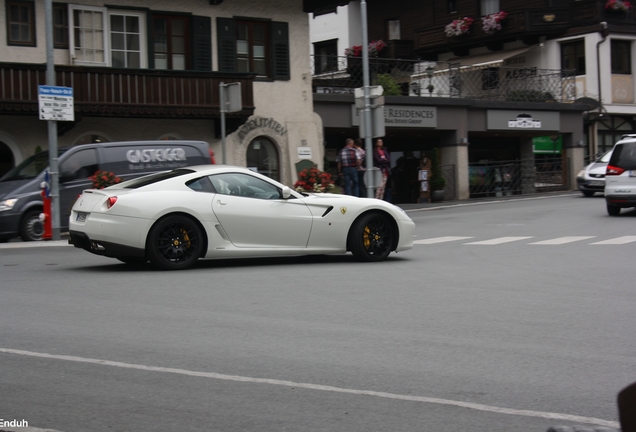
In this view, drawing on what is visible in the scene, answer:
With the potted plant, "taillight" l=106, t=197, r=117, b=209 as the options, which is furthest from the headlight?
the potted plant

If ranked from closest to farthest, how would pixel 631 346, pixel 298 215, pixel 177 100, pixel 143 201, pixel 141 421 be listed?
1. pixel 141 421
2. pixel 631 346
3. pixel 143 201
4. pixel 298 215
5. pixel 177 100

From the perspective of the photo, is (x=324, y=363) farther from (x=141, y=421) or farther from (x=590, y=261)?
(x=590, y=261)

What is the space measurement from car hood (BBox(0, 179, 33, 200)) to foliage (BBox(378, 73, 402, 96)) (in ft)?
54.9

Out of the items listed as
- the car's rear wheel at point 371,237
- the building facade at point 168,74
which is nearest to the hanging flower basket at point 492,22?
the building facade at point 168,74

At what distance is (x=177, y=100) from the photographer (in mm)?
25531

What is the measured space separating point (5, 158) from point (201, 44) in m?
6.60

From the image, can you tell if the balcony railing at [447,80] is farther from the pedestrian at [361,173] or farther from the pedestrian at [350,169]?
the pedestrian at [350,169]

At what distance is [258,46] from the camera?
2817 cm

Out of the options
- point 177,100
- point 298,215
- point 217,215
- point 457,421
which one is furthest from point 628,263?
point 177,100

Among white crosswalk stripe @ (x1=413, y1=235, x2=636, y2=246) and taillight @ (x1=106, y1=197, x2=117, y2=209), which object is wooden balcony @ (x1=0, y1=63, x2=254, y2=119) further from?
taillight @ (x1=106, y1=197, x2=117, y2=209)

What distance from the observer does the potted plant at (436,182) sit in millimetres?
32875

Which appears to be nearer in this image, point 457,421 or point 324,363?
point 457,421

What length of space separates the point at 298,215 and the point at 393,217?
Result: 151 cm

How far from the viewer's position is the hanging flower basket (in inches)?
1705
